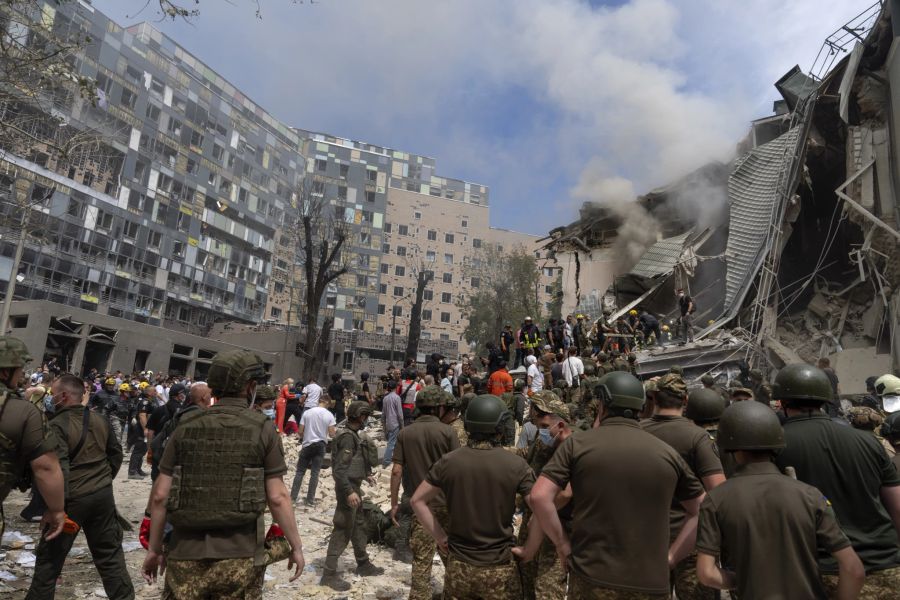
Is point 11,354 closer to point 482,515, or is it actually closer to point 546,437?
point 482,515

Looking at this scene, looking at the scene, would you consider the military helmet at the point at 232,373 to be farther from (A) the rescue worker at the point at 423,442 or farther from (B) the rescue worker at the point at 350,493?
(B) the rescue worker at the point at 350,493

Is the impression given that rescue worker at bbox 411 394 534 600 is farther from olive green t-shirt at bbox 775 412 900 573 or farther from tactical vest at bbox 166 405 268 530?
olive green t-shirt at bbox 775 412 900 573

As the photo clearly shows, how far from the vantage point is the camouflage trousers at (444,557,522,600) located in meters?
3.21

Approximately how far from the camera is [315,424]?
8.98 m

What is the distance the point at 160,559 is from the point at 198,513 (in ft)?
1.72

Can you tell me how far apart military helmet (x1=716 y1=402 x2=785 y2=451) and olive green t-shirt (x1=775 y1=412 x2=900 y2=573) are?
0.46 m

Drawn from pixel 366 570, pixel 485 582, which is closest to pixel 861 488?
pixel 485 582

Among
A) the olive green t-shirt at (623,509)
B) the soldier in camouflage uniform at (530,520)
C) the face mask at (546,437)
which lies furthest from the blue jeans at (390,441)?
the olive green t-shirt at (623,509)

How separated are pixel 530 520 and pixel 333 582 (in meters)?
3.23

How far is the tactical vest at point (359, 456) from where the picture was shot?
6215 millimetres

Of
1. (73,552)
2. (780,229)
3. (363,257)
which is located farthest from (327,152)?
(73,552)

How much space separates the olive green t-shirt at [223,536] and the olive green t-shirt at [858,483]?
2.58 metres

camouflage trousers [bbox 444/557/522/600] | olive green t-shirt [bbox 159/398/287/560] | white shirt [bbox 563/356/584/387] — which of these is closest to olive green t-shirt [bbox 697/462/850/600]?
camouflage trousers [bbox 444/557/522/600]

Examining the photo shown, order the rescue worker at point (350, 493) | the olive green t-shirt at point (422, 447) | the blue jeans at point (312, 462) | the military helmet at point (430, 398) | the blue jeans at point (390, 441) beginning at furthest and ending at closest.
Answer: the blue jeans at point (390, 441), the blue jeans at point (312, 462), the rescue worker at point (350, 493), the military helmet at point (430, 398), the olive green t-shirt at point (422, 447)
